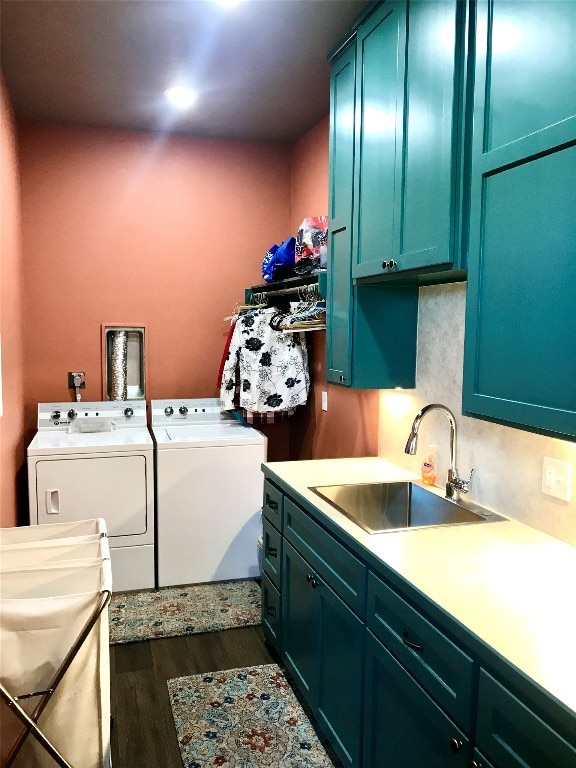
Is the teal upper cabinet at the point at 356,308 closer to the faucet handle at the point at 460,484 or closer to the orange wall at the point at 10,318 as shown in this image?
the faucet handle at the point at 460,484

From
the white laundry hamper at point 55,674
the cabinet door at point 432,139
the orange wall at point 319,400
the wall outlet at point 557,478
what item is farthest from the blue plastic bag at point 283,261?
the white laundry hamper at point 55,674

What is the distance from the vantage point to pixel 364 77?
2361mm

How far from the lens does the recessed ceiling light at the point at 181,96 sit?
318cm

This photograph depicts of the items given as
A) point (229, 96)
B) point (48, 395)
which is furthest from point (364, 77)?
point (48, 395)

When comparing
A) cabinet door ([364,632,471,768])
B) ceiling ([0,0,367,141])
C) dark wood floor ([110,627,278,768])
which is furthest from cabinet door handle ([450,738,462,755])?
ceiling ([0,0,367,141])

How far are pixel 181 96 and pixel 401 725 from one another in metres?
3.11

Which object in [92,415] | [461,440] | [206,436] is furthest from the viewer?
[92,415]

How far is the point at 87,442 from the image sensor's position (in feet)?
10.8

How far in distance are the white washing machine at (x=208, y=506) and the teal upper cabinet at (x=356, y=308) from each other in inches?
41.7

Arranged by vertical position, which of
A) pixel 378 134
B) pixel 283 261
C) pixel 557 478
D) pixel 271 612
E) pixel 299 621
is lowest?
pixel 271 612

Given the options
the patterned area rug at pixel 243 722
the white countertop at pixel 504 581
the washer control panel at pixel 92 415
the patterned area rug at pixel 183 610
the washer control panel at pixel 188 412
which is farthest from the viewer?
the washer control panel at pixel 188 412

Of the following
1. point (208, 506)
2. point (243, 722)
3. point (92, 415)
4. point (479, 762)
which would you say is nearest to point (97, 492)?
point (208, 506)

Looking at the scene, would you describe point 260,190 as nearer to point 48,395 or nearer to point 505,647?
point 48,395

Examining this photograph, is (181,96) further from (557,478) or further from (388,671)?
(388,671)
